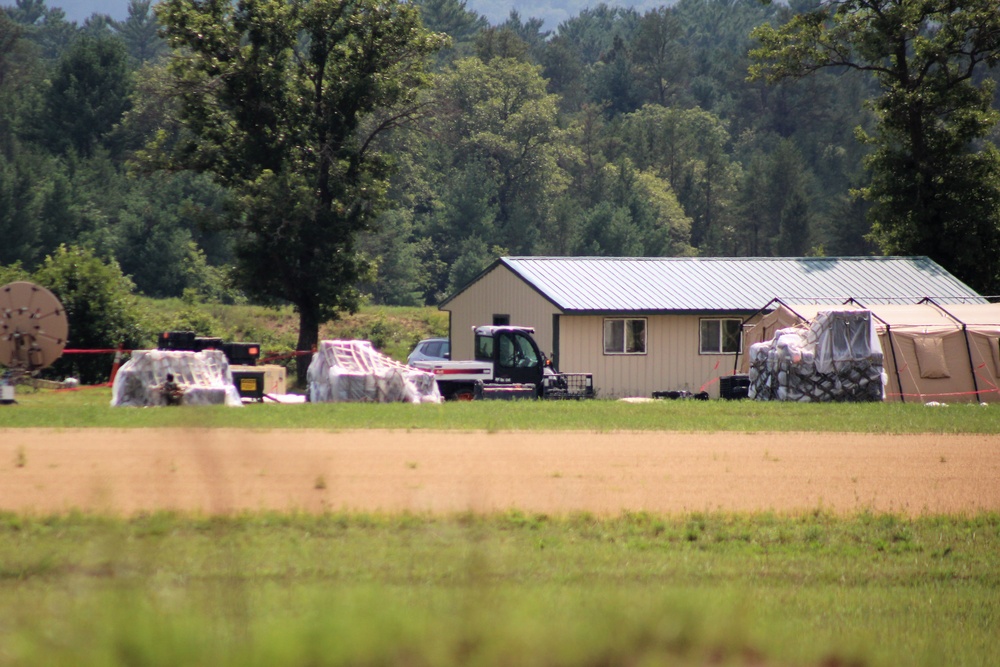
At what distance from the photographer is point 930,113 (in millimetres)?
44375

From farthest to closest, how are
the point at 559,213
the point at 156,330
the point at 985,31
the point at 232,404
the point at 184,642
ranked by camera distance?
the point at 559,213 < the point at 985,31 < the point at 156,330 < the point at 232,404 < the point at 184,642

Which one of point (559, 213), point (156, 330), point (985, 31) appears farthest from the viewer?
point (559, 213)

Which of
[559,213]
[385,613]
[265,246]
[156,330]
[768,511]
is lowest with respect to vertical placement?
[768,511]

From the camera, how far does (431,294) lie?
258ft

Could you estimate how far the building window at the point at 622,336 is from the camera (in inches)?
1382

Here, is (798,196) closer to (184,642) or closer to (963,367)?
(963,367)

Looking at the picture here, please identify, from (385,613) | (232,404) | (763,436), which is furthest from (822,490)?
(232,404)

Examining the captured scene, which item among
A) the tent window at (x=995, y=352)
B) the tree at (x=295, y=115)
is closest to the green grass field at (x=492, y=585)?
the tent window at (x=995, y=352)

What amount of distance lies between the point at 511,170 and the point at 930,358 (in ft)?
182

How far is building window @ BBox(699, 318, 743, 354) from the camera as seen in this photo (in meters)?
Result: 35.9

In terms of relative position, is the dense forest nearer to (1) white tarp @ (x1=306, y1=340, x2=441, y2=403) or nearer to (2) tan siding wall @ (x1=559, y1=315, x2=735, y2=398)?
(2) tan siding wall @ (x1=559, y1=315, x2=735, y2=398)

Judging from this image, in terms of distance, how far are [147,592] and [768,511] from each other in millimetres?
9574

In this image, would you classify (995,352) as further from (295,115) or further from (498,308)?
(295,115)

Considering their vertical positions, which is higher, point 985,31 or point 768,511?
point 985,31
